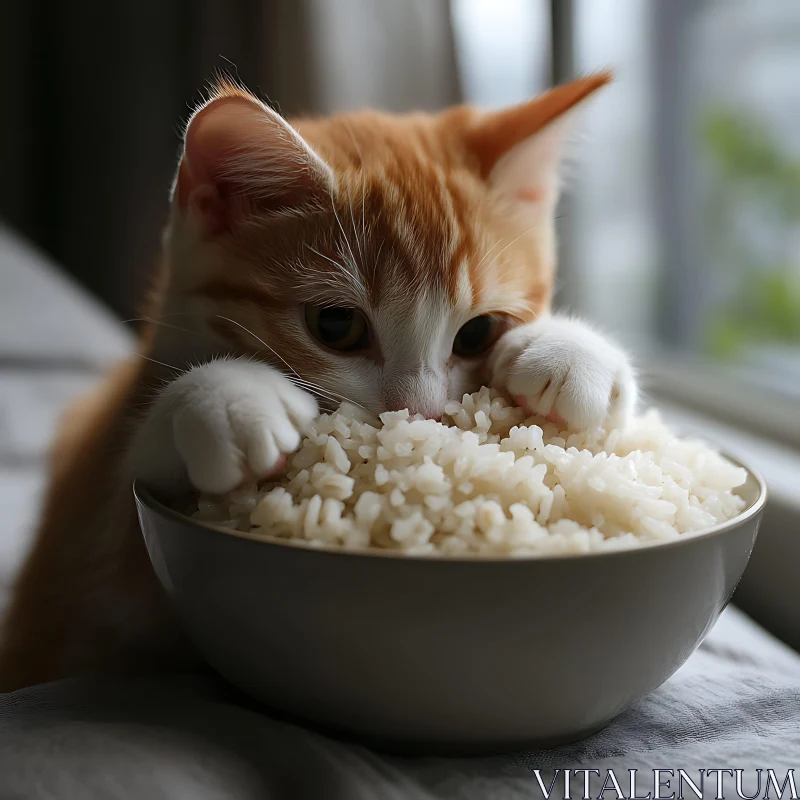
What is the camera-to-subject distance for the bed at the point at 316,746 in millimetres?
521

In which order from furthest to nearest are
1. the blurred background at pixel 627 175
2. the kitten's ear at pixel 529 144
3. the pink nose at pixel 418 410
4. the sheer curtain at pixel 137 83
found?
the sheer curtain at pixel 137 83 → the blurred background at pixel 627 175 → the kitten's ear at pixel 529 144 → the pink nose at pixel 418 410

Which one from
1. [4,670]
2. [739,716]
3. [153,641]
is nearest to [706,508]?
[739,716]

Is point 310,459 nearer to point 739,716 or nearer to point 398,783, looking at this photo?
point 398,783

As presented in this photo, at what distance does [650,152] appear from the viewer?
185cm

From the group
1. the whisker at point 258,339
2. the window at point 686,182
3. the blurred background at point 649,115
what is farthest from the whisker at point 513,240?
the window at point 686,182

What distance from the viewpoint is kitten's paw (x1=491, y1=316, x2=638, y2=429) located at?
648 mm

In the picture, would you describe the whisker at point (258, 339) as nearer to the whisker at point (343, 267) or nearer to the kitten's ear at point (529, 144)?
the whisker at point (343, 267)

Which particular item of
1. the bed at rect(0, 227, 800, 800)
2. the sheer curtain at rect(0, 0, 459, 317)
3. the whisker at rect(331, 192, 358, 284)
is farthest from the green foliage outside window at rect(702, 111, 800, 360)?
the whisker at rect(331, 192, 358, 284)

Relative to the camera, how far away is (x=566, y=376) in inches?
25.6

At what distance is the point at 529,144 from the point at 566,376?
1.09ft

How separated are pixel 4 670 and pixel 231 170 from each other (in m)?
0.56

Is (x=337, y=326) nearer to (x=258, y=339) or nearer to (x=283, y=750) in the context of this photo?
(x=258, y=339)

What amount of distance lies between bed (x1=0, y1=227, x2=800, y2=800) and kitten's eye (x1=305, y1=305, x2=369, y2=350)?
313mm

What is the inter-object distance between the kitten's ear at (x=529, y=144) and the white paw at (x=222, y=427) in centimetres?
38
